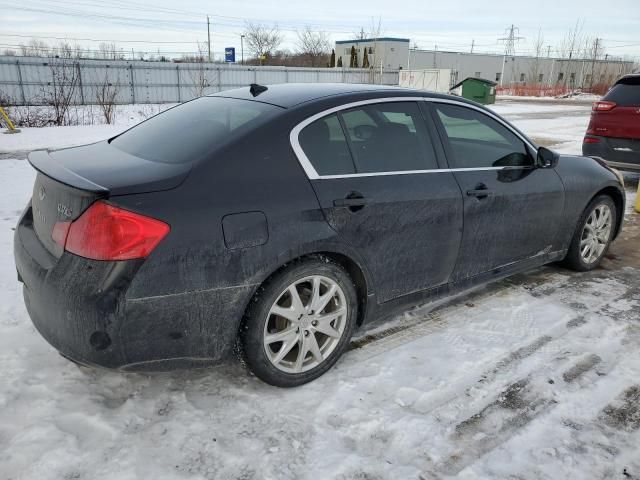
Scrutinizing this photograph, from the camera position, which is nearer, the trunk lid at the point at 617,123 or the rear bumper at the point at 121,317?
the rear bumper at the point at 121,317

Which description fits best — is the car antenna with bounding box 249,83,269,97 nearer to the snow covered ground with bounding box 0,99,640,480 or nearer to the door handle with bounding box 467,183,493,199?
the door handle with bounding box 467,183,493,199

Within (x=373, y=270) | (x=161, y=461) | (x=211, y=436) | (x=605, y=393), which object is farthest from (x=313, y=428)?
(x=605, y=393)

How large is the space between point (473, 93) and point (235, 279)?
24.8 metres

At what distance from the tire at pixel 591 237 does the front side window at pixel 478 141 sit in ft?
3.13

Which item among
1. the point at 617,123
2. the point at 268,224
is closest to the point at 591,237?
the point at 268,224

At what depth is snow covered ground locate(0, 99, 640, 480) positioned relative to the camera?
2.28 meters

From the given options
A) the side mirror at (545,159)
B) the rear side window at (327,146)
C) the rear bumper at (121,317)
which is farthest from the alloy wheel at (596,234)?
the rear bumper at (121,317)

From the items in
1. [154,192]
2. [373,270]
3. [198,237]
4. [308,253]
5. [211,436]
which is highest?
[154,192]

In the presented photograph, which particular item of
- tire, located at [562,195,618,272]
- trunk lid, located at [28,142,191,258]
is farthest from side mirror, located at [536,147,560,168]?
trunk lid, located at [28,142,191,258]

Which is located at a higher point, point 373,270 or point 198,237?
point 198,237

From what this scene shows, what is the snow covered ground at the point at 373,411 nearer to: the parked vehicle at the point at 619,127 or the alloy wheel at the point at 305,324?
the alloy wheel at the point at 305,324

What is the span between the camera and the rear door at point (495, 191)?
3447mm

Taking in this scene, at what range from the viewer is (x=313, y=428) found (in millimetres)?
2518

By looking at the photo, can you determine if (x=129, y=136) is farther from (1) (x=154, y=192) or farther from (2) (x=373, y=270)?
(2) (x=373, y=270)
